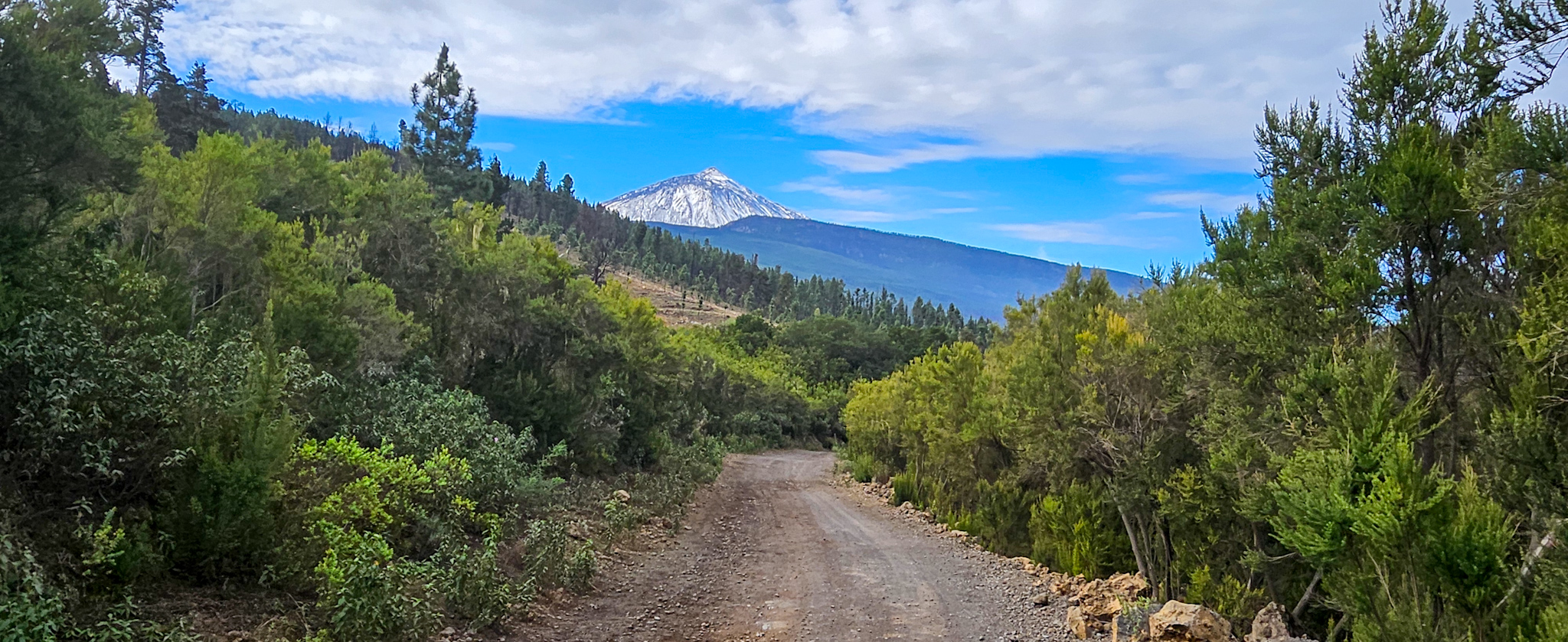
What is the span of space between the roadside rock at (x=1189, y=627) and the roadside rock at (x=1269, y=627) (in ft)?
0.80

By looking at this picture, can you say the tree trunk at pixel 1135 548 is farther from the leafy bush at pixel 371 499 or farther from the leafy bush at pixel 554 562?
the leafy bush at pixel 371 499

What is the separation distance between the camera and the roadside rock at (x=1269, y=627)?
7531 mm

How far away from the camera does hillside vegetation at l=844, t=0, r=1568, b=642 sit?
468 centimetres

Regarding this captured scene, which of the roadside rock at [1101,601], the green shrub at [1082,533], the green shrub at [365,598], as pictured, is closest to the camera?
the green shrub at [365,598]

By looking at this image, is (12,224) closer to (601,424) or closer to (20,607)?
(20,607)

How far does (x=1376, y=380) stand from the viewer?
5906 mm

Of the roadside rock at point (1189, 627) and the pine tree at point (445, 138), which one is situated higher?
the pine tree at point (445, 138)

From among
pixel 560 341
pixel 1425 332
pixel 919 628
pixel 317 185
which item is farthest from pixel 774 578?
pixel 317 185

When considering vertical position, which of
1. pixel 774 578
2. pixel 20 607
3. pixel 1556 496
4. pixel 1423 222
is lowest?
pixel 774 578

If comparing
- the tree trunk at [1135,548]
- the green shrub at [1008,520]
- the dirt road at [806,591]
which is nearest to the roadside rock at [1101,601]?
the tree trunk at [1135,548]

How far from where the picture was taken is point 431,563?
7.57m

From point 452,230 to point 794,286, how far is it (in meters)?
106

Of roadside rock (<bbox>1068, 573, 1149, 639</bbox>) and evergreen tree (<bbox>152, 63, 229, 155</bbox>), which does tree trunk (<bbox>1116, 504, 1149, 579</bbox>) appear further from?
evergreen tree (<bbox>152, 63, 229, 155</bbox>)


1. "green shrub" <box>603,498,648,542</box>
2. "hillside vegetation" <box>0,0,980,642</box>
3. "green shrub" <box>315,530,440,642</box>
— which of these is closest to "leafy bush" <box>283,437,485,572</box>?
"hillside vegetation" <box>0,0,980,642</box>
